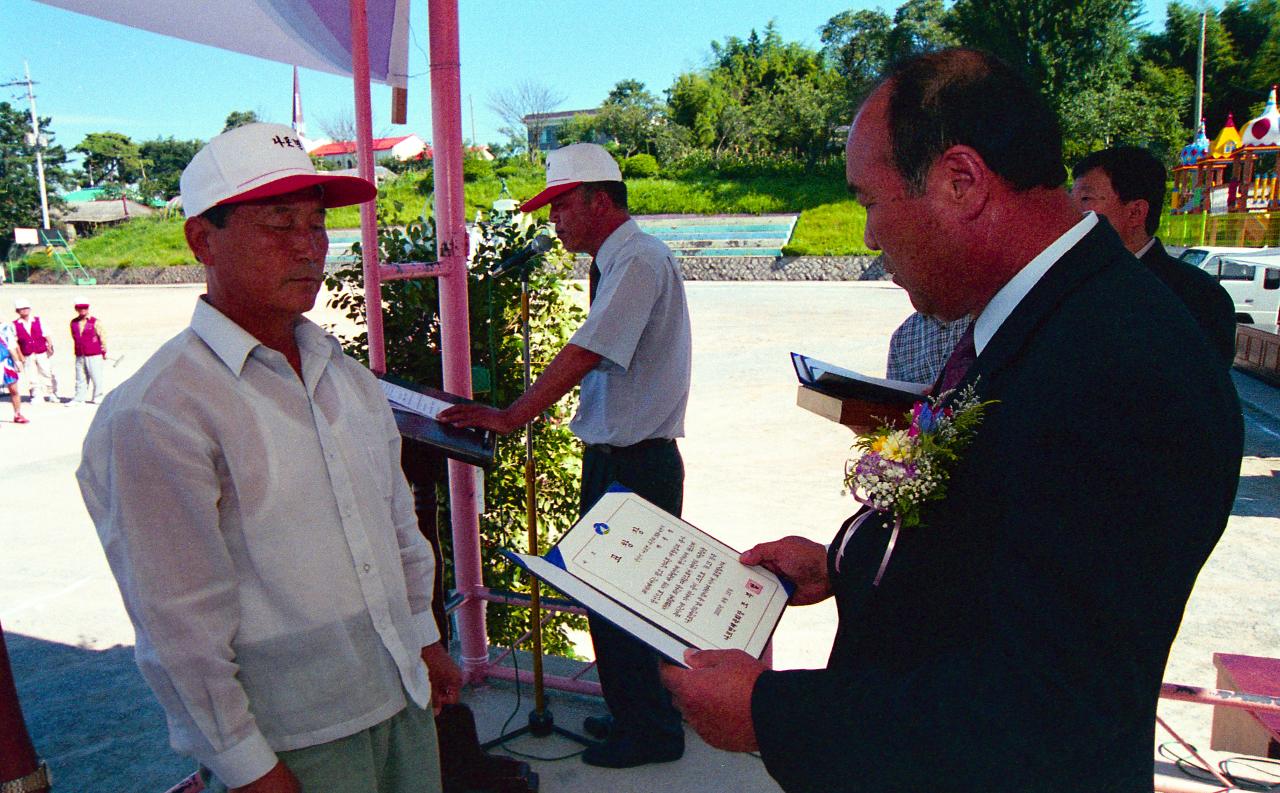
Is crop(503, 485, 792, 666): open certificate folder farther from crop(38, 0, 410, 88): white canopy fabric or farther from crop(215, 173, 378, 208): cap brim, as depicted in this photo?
crop(38, 0, 410, 88): white canopy fabric

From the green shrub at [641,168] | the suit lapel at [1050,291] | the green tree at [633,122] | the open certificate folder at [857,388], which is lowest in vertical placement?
the open certificate folder at [857,388]

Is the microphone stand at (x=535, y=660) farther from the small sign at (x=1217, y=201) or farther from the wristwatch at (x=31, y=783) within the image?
the small sign at (x=1217, y=201)

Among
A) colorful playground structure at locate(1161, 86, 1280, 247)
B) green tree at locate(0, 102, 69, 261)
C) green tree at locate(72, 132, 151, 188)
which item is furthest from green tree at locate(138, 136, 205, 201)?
colorful playground structure at locate(1161, 86, 1280, 247)

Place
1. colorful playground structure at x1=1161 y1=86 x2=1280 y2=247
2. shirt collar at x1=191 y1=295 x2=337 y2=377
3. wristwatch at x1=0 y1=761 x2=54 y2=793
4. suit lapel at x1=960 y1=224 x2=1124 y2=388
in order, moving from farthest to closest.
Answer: colorful playground structure at x1=1161 y1=86 x2=1280 y2=247, shirt collar at x1=191 y1=295 x2=337 y2=377, wristwatch at x1=0 y1=761 x2=54 y2=793, suit lapel at x1=960 y1=224 x2=1124 y2=388

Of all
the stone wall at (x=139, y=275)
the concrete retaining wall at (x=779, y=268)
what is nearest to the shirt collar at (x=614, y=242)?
the concrete retaining wall at (x=779, y=268)

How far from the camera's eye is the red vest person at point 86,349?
45.1ft

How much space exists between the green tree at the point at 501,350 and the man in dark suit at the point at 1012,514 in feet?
8.58

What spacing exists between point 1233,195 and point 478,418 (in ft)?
101

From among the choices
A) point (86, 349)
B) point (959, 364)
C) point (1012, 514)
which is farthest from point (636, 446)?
point (86, 349)

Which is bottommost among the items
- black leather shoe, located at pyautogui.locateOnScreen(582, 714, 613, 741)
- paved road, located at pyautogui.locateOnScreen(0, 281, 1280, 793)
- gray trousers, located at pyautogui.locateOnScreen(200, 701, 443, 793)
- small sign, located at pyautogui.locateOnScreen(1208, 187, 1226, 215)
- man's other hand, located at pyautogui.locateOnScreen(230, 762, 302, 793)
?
paved road, located at pyautogui.locateOnScreen(0, 281, 1280, 793)

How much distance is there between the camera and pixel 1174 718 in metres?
4.10

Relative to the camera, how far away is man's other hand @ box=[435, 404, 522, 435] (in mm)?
2783

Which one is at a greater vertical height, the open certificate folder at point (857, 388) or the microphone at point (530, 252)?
the microphone at point (530, 252)

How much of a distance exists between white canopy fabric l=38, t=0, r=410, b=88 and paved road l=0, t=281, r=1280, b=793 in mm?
2914
